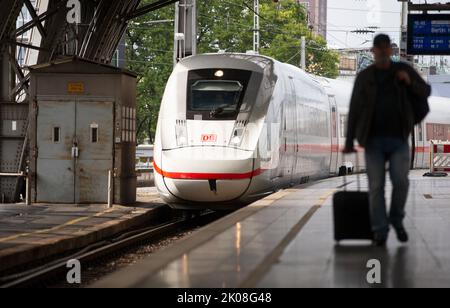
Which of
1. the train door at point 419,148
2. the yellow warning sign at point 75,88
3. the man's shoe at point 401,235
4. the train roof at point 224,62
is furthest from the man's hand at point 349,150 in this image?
the train door at point 419,148

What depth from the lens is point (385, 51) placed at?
6707 millimetres

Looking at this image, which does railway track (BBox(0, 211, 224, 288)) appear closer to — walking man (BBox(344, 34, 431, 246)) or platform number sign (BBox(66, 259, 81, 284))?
platform number sign (BBox(66, 259, 81, 284))

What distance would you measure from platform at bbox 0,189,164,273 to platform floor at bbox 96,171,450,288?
2759 mm

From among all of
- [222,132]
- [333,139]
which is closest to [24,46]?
[222,132]

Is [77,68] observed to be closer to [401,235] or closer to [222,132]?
[222,132]

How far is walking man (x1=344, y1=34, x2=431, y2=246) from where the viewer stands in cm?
679

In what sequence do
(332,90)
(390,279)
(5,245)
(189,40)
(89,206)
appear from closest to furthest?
(390,279), (5,245), (89,206), (189,40), (332,90)

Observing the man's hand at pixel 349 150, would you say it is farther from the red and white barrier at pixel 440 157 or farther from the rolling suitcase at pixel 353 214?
the red and white barrier at pixel 440 157

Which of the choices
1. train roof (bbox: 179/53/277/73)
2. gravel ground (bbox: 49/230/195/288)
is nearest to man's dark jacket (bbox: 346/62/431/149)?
gravel ground (bbox: 49/230/195/288)

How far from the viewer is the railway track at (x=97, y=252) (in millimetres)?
10323

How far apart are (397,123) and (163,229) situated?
1025 centimetres

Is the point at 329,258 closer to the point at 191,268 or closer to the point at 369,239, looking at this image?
the point at 369,239

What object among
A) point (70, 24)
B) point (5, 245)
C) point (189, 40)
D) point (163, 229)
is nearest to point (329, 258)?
point (5, 245)

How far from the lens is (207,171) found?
598 inches
